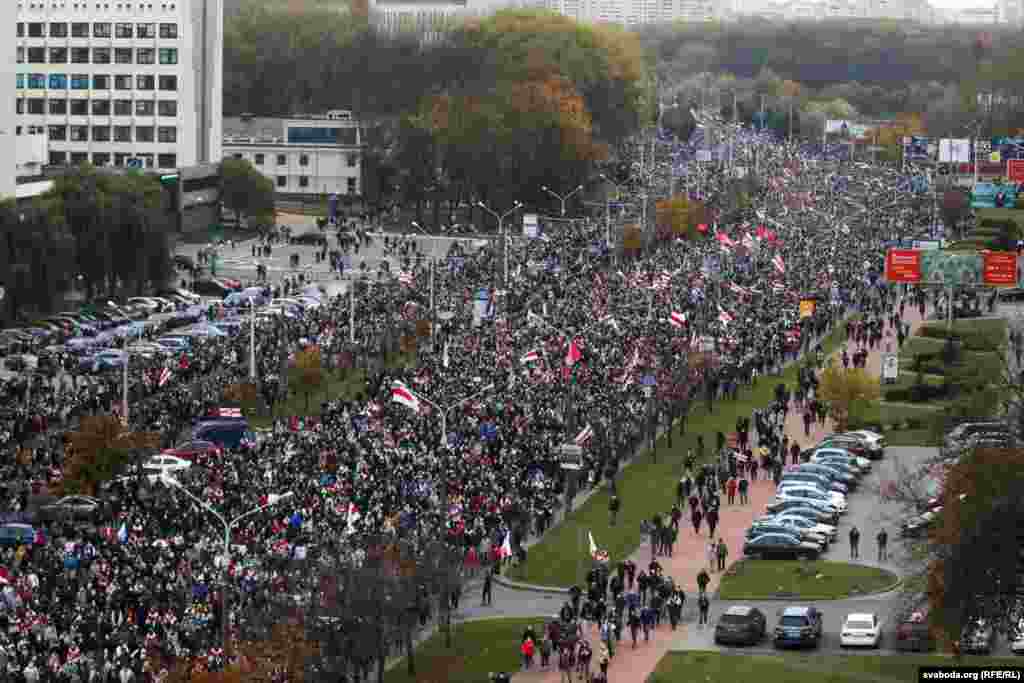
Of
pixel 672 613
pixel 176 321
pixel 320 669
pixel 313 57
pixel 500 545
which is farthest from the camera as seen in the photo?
pixel 313 57

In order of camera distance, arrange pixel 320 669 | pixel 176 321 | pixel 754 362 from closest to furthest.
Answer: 1. pixel 320 669
2. pixel 754 362
3. pixel 176 321

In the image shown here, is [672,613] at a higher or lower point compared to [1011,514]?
lower

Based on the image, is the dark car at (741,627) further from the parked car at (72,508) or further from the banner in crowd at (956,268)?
the banner in crowd at (956,268)

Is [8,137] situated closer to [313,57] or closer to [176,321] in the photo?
[176,321]

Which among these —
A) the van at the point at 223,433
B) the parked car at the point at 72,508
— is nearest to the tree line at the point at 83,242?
the van at the point at 223,433

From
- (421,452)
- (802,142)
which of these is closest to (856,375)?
(421,452)

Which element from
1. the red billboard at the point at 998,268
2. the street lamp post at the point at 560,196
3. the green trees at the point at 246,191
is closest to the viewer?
the red billboard at the point at 998,268

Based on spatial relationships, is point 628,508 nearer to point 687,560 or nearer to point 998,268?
point 687,560

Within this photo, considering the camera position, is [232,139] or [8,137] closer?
[8,137]
